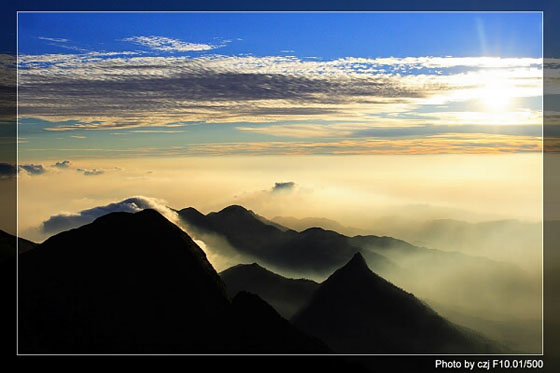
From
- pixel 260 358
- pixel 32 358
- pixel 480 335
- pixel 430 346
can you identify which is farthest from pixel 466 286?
pixel 32 358

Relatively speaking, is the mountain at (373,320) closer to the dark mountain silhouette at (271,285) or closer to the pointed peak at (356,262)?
the pointed peak at (356,262)

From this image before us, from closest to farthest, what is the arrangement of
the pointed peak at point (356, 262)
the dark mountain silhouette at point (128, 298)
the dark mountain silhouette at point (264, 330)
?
the dark mountain silhouette at point (128, 298) < the dark mountain silhouette at point (264, 330) < the pointed peak at point (356, 262)

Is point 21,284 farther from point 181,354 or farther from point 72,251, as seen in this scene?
point 181,354

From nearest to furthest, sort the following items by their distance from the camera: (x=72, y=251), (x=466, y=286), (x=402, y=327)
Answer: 1. (x=72, y=251)
2. (x=402, y=327)
3. (x=466, y=286)

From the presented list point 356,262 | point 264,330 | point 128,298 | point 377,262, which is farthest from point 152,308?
point 377,262

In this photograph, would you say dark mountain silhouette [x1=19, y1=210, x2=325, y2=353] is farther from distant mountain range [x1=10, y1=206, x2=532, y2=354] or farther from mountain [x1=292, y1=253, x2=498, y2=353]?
mountain [x1=292, y1=253, x2=498, y2=353]

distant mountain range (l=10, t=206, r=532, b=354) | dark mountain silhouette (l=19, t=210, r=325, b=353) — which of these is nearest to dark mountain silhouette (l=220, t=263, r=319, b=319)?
distant mountain range (l=10, t=206, r=532, b=354)

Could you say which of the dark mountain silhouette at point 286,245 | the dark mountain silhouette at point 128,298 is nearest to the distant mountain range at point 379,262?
the dark mountain silhouette at point 286,245
